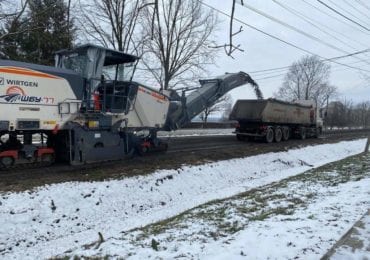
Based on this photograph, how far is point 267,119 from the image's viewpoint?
80.2 feet

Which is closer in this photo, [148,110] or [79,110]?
[79,110]

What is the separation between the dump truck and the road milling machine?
10.5 metres

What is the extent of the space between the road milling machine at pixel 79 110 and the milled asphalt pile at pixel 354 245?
26.1 ft

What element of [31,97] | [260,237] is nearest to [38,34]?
[31,97]

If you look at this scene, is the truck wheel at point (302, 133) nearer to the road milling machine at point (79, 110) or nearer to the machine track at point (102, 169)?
the machine track at point (102, 169)

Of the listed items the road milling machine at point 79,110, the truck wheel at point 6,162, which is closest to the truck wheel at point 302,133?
the road milling machine at point 79,110

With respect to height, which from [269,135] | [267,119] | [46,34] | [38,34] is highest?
[46,34]

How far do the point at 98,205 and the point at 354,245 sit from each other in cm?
590

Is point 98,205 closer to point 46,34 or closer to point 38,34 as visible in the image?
point 38,34

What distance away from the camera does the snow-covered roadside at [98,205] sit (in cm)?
772

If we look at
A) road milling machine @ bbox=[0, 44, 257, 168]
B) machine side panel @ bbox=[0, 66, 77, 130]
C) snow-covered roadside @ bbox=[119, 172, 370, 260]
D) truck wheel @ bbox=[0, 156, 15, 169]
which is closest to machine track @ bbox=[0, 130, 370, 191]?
truck wheel @ bbox=[0, 156, 15, 169]

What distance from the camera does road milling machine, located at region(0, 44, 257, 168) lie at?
1020cm

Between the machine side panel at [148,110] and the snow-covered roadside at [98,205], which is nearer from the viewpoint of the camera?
the snow-covered roadside at [98,205]

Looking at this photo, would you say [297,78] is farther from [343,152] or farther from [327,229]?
[327,229]
